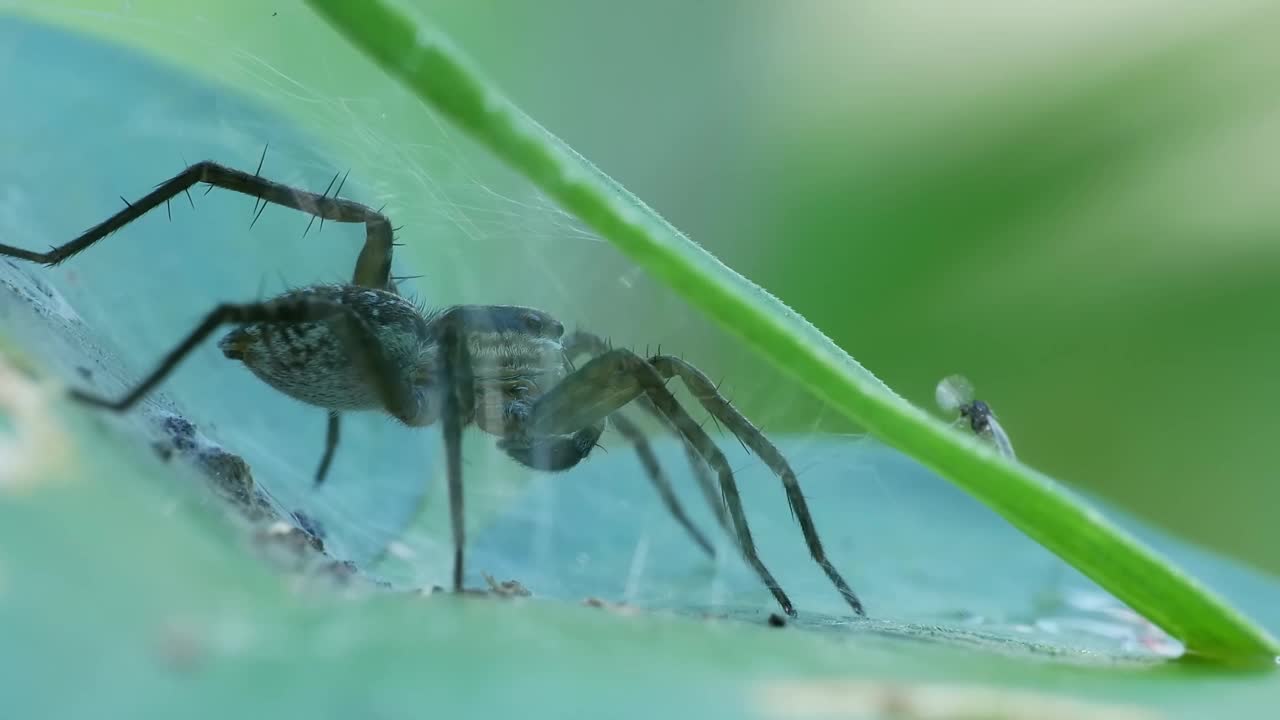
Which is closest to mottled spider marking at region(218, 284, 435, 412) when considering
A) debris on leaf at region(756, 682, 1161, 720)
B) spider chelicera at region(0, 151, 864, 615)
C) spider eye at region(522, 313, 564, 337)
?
spider chelicera at region(0, 151, 864, 615)

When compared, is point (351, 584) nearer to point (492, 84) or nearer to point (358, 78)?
point (492, 84)

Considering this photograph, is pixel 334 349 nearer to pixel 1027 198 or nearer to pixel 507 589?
pixel 507 589

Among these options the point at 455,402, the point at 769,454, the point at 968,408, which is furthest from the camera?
the point at 968,408

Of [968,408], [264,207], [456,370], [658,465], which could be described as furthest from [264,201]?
[968,408]

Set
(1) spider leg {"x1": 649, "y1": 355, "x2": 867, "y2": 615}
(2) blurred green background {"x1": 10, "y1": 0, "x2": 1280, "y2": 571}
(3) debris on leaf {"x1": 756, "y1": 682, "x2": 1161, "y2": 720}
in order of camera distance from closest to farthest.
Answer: (3) debris on leaf {"x1": 756, "y1": 682, "x2": 1161, "y2": 720}
(1) spider leg {"x1": 649, "y1": 355, "x2": 867, "y2": 615}
(2) blurred green background {"x1": 10, "y1": 0, "x2": 1280, "y2": 571}

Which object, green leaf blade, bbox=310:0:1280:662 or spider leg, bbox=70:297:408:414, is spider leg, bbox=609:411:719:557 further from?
green leaf blade, bbox=310:0:1280:662

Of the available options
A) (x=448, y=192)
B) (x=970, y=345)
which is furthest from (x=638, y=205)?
(x=970, y=345)
